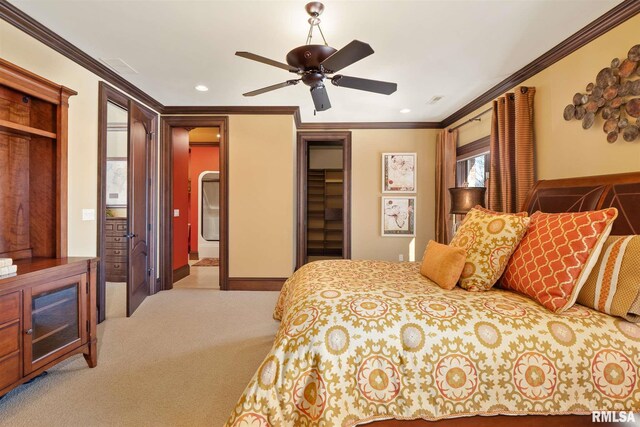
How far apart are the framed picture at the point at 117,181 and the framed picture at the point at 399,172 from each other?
3.91 meters

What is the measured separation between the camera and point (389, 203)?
16.0 ft

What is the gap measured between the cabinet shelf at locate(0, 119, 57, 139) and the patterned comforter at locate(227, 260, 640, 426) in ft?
7.66

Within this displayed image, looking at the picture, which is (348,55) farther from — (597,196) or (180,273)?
(180,273)

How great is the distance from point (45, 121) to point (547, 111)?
14.3 ft

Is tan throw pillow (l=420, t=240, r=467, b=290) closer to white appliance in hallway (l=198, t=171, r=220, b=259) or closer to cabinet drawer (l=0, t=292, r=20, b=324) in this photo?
cabinet drawer (l=0, t=292, r=20, b=324)

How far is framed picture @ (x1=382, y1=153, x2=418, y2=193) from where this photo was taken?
4836 mm

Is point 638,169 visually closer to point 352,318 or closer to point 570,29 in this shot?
point 570,29

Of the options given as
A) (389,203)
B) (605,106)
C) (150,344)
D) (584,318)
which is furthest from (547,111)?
(150,344)

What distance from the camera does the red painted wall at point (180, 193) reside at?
4.54m

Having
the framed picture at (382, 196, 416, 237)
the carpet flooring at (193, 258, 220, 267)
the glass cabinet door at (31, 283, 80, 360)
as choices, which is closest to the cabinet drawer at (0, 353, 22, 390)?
the glass cabinet door at (31, 283, 80, 360)

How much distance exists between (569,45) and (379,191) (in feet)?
9.68

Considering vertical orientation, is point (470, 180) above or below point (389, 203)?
above

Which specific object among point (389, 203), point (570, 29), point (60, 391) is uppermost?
point (570, 29)

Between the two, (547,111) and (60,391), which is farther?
(547,111)
